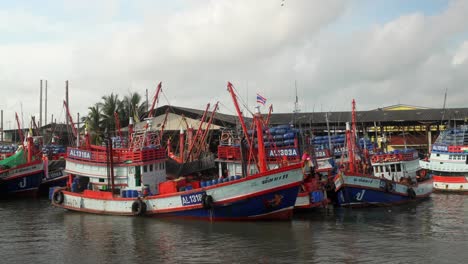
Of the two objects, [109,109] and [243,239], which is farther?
[109,109]

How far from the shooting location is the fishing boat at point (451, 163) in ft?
138

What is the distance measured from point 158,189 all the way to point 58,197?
7.85 m

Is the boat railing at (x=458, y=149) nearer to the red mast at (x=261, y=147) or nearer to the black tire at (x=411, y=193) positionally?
the black tire at (x=411, y=193)

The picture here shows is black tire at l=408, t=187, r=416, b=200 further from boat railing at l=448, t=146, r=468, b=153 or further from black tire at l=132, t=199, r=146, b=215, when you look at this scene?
black tire at l=132, t=199, r=146, b=215

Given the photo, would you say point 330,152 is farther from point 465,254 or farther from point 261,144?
point 465,254

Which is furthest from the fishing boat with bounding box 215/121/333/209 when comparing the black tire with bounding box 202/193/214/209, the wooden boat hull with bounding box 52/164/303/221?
the black tire with bounding box 202/193/214/209

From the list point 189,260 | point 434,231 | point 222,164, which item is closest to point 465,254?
point 434,231

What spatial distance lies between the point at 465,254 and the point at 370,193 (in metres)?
13.3

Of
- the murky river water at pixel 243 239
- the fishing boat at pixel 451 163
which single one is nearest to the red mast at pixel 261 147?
the murky river water at pixel 243 239

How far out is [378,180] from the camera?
1265 inches

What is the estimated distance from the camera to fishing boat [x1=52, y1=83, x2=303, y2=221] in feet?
79.4

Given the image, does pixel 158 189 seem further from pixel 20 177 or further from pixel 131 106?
pixel 131 106

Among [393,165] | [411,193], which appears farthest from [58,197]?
[411,193]

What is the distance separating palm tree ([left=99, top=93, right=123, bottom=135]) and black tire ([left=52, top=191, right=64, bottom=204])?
109 ft
